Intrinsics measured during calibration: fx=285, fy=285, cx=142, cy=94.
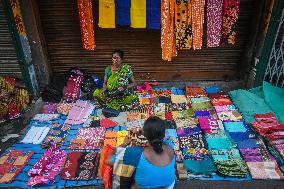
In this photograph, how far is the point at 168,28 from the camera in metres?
5.66

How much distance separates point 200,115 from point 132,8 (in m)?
2.47

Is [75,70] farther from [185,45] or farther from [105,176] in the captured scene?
[105,176]

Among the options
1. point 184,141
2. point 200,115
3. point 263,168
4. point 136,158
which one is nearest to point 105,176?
point 136,158

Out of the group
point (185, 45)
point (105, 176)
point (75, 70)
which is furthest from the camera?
point (75, 70)

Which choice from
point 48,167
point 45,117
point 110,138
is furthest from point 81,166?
point 45,117

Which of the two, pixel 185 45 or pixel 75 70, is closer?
pixel 185 45

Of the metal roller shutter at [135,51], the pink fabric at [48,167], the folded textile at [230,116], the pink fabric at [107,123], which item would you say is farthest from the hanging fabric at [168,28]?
the pink fabric at [48,167]

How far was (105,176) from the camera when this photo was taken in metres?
2.99

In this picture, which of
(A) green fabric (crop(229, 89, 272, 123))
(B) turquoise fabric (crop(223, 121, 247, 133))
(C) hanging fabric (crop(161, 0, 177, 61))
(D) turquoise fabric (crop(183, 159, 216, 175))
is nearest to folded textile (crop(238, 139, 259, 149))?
(B) turquoise fabric (crop(223, 121, 247, 133))

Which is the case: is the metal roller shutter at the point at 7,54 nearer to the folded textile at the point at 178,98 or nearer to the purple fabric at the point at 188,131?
the folded textile at the point at 178,98

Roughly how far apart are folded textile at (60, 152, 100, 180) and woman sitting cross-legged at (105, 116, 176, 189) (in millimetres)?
1413

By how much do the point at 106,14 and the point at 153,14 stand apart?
935mm

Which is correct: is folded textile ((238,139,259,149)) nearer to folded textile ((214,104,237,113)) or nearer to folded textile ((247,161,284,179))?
folded textile ((247,161,284,179))

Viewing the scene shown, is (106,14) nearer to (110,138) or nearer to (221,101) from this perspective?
(110,138)
